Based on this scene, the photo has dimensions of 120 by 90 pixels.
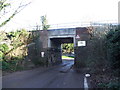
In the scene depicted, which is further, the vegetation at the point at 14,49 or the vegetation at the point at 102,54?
the vegetation at the point at 14,49

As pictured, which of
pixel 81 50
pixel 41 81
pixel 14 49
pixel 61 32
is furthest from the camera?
pixel 61 32

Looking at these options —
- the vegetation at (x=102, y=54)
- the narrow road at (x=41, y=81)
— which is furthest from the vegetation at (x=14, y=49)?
the vegetation at (x=102, y=54)

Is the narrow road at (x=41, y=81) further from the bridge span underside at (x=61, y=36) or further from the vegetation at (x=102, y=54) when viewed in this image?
the bridge span underside at (x=61, y=36)

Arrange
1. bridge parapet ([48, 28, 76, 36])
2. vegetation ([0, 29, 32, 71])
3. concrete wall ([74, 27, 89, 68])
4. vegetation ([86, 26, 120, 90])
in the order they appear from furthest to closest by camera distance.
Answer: bridge parapet ([48, 28, 76, 36]), concrete wall ([74, 27, 89, 68]), vegetation ([0, 29, 32, 71]), vegetation ([86, 26, 120, 90])

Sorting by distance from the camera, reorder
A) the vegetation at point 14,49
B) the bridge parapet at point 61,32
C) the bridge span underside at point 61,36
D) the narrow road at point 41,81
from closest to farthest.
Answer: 1. the narrow road at point 41,81
2. the vegetation at point 14,49
3. the bridge span underside at point 61,36
4. the bridge parapet at point 61,32

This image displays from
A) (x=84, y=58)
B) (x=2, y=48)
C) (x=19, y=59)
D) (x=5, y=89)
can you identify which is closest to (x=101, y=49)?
(x=84, y=58)

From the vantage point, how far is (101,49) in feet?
38.1

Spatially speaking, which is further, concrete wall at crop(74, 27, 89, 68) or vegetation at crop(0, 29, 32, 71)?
concrete wall at crop(74, 27, 89, 68)

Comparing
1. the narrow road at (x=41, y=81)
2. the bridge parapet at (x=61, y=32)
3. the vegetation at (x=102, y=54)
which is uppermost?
the bridge parapet at (x=61, y=32)

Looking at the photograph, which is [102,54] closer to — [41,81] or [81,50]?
[41,81]

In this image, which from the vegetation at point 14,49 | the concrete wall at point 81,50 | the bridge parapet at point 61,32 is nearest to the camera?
the vegetation at point 14,49

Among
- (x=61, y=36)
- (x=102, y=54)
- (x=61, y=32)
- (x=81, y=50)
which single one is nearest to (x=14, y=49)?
(x=61, y=36)

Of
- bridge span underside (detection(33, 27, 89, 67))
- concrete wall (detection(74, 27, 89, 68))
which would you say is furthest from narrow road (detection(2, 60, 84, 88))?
bridge span underside (detection(33, 27, 89, 67))

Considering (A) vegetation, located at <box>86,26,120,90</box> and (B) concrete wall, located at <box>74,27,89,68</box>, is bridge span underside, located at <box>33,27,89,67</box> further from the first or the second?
(A) vegetation, located at <box>86,26,120,90</box>
